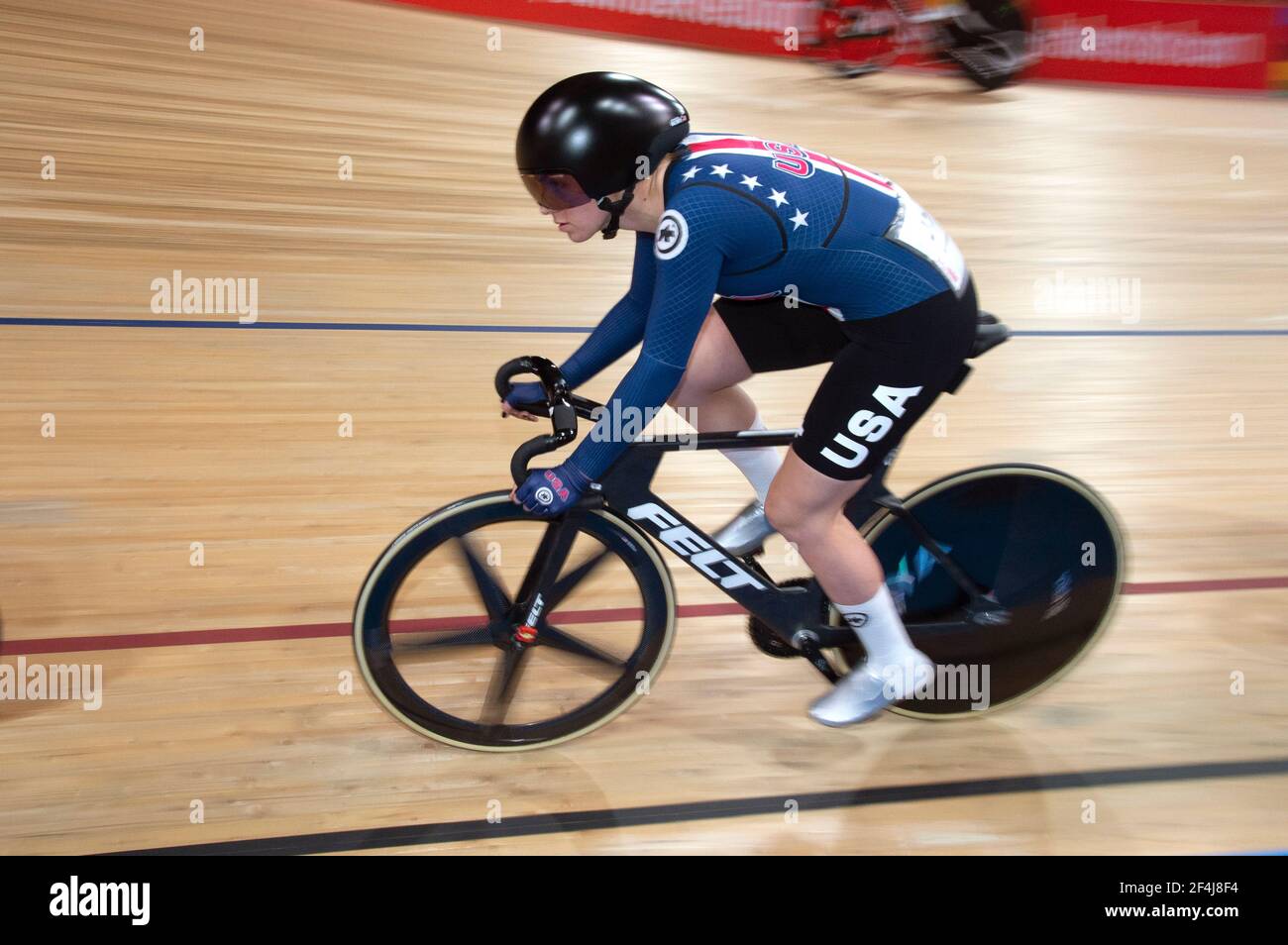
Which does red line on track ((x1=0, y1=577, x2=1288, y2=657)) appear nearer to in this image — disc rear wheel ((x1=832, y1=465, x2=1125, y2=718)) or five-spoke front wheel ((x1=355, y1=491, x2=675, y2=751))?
five-spoke front wheel ((x1=355, y1=491, x2=675, y2=751))

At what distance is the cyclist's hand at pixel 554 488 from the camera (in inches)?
70.2

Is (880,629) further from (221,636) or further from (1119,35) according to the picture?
(1119,35)

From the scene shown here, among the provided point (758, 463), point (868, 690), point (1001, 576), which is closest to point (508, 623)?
point (758, 463)

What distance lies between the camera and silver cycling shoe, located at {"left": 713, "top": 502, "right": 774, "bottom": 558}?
227 cm

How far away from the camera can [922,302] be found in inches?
71.7

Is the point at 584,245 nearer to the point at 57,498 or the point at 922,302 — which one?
the point at 57,498

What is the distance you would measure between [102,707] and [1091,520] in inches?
77.2

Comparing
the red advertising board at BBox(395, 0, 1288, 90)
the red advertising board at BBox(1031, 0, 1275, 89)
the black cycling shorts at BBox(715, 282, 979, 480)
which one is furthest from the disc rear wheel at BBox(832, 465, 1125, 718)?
the red advertising board at BBox(1031, 0, 1275, 89)

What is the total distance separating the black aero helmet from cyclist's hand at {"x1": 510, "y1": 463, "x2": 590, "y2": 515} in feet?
1.39

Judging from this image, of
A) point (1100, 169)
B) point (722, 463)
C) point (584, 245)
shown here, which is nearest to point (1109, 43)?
point (1100, 169)

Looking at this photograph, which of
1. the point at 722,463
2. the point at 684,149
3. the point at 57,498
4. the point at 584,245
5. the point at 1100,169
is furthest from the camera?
the point at 1100,169

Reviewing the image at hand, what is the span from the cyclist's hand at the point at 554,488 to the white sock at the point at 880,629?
565mm

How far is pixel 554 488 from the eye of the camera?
5.86ft

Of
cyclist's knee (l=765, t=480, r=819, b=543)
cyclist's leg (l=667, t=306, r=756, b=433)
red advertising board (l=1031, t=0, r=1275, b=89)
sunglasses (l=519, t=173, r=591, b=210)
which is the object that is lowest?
cyclist's knee (l=765, t=480, r=819, b=543)
